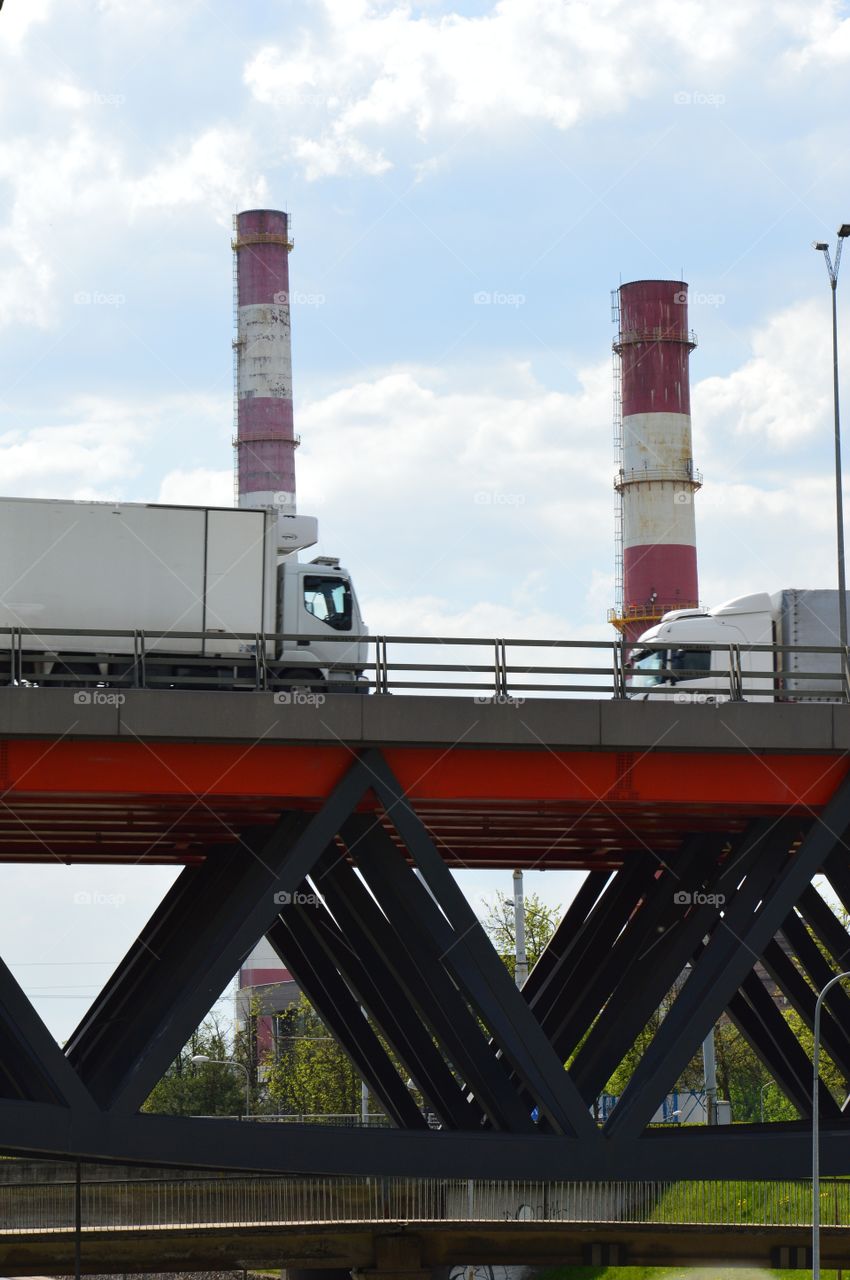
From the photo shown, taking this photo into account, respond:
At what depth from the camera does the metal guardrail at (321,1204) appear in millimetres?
29156

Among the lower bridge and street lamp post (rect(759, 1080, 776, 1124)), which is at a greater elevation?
street lamp post (rect(759, 1080, 776, 1124))

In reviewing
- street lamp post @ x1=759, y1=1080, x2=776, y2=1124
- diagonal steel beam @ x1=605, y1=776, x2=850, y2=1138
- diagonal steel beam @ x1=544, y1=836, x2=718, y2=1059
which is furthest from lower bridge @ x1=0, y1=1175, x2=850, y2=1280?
street lamp post @ x1=759, y1=1080, x2=776, y2=1124

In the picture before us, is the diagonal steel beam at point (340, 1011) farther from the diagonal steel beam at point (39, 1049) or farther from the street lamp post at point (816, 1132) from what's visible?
the diagonal steel beam at point (39, 1049)

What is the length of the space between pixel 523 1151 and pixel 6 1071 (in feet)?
21.9

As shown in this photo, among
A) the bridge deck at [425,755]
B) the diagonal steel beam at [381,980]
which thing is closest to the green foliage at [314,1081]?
the diagonal steel beam at [381,980]

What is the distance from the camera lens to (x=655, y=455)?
7225 centimetres

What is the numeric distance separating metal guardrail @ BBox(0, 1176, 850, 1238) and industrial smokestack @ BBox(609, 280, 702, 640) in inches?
1665

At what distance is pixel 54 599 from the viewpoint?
1141 inches

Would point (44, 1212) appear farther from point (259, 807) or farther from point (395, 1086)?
point (259, 807)

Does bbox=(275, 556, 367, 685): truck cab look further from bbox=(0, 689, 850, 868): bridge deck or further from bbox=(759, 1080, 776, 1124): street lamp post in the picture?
bbox=(759, 1080, 776, 1124): street lamp post

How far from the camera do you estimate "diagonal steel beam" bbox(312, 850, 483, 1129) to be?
2339 centimetres

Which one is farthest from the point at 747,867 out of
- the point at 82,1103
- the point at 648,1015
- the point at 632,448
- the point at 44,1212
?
the point at 632,448

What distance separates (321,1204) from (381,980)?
8.62m

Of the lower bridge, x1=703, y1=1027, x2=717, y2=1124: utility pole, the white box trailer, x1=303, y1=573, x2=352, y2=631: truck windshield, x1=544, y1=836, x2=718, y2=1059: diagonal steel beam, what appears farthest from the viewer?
x1=703, y1=1027, x2=717, y2=1124: utility pole
